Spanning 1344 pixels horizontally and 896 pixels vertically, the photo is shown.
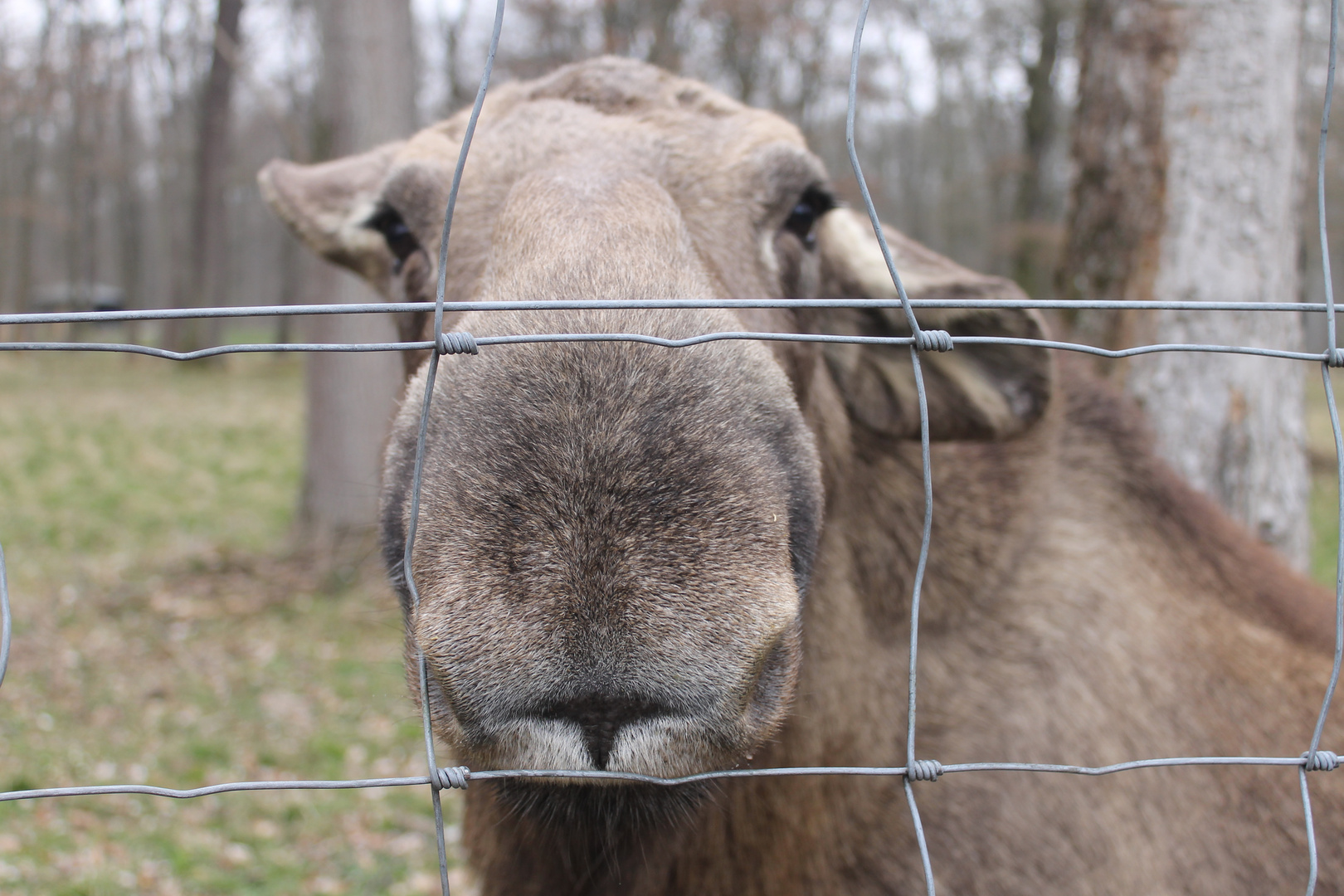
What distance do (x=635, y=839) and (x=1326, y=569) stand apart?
32.2ft

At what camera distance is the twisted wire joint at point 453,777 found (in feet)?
5.42

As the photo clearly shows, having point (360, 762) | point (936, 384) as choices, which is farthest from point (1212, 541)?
point (360, 762)

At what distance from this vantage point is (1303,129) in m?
4.23

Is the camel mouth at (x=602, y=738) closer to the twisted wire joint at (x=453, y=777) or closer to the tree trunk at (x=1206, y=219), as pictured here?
the twisted wire joint at (x=453, y=777)

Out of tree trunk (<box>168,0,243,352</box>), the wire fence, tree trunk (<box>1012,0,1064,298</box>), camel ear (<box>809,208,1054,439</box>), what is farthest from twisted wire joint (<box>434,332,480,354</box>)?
tree trunk (<box>168,0,243,352</box>)

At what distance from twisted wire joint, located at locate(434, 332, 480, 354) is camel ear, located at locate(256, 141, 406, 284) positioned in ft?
5.98

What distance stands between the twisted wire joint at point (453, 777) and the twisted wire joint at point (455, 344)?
0.67m

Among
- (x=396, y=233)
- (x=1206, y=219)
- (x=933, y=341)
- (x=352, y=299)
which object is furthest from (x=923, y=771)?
(x=352, y=299)

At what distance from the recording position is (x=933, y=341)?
5.96 feet

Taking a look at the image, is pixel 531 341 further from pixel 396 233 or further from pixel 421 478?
pixel 396 233

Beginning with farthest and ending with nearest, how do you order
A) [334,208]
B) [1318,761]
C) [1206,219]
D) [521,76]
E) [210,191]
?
[210,191] < [521,76] < [1206,219] < [334,208] < [1318,761]

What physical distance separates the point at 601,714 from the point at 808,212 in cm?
177

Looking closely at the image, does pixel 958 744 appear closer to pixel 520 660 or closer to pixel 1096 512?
pixel 1096 512

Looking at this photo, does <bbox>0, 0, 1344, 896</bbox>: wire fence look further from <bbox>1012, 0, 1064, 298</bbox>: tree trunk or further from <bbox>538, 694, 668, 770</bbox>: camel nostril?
<bbox>1012, 0, 1064, 298</bbox>: tree trunk
